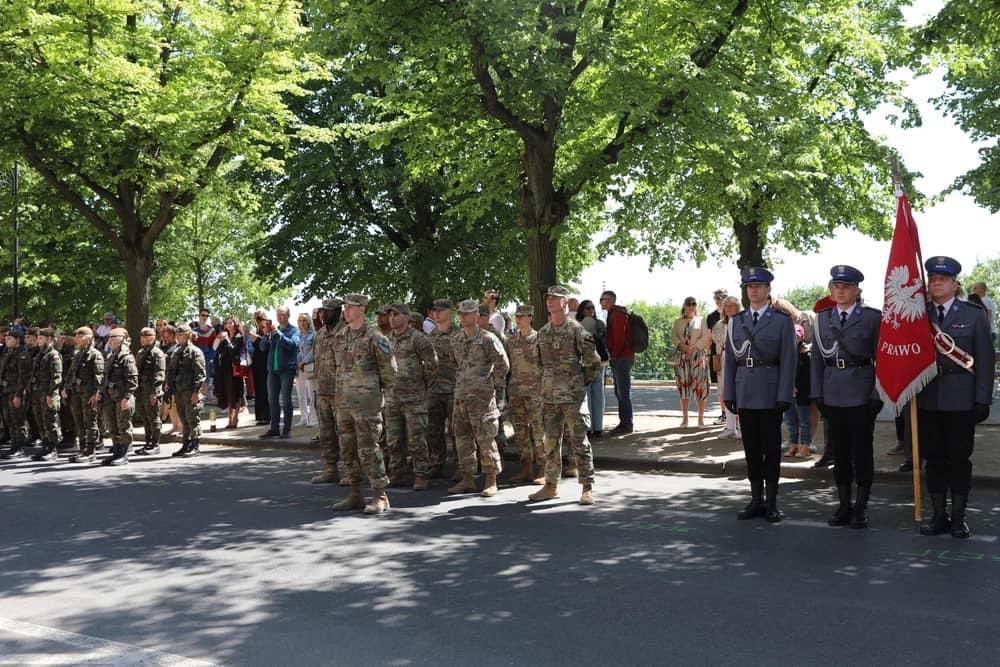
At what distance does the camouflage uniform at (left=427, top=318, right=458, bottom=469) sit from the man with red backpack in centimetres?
337

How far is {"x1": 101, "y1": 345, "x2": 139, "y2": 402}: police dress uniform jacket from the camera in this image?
13477 mm

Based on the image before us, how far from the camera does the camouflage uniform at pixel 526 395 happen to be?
10.4 m

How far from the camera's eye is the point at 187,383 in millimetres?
13992

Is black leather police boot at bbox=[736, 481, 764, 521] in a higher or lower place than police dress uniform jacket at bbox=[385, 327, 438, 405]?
lower

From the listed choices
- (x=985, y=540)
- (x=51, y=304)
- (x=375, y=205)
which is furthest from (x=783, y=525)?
(x=51, y=304)

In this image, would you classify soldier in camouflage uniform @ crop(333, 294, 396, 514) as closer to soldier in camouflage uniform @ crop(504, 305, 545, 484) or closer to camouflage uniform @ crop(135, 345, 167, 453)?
soldier in camouflage uniform @ crop(504, 305, 545, 484)

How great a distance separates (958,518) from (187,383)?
10551mm

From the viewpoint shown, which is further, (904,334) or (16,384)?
(16,384)

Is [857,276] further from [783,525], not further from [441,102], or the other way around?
[441,102]

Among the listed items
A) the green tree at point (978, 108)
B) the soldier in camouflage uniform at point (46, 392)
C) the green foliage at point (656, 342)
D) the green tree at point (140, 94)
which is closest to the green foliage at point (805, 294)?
the green foliage at point (656, 342)

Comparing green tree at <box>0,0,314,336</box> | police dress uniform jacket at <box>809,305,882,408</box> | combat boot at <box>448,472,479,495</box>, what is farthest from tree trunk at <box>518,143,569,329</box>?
green tree at <box>0,0,314,336</box>

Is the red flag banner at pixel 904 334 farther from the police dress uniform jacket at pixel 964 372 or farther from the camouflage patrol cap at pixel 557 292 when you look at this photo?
the camouflage patrol cap at pixel 557 292

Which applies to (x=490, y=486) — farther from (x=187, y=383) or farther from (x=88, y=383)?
(x=88, y=383)

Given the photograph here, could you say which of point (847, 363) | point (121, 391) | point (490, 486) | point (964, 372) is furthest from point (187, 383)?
point (964, 372)
